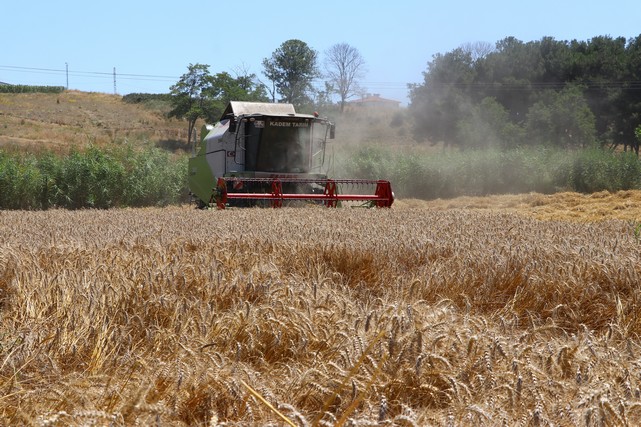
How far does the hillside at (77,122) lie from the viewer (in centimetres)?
5241

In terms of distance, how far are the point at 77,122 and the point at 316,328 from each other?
64.8 m

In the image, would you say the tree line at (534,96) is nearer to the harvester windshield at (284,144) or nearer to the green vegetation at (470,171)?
the green vegetation at (470,171)

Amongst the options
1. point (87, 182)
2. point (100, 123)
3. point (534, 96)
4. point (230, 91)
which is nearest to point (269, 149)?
point (87, 182)

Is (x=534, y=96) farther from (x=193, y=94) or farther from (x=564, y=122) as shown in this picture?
(x=193, y=94)

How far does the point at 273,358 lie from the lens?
3203mm

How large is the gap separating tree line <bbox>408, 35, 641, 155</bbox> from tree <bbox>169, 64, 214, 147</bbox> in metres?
19.2

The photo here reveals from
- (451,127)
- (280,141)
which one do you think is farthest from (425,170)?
(451,127)

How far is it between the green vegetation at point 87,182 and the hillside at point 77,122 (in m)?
23.7

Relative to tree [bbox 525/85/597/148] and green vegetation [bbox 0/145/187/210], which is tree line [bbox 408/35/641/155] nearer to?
tree [bbox 525/85/597/148]

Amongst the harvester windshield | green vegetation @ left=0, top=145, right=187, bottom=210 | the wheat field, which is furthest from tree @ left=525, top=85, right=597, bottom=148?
the wheat field

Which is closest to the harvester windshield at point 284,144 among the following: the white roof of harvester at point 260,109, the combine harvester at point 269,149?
the combine harvester at point 269,149

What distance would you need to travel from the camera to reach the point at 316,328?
3.25m

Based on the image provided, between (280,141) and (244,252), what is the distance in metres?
10.7

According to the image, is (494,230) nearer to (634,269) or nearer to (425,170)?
(634,269)
